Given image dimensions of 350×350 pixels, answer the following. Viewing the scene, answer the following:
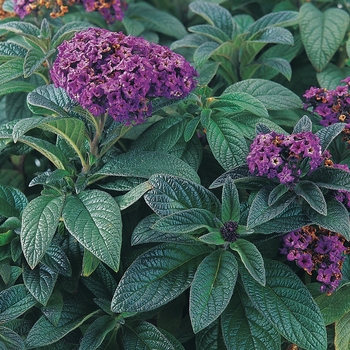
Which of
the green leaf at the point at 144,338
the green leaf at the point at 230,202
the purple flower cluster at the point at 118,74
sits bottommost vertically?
the green leaf at the point at 144,338

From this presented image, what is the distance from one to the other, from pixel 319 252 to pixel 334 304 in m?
0.14

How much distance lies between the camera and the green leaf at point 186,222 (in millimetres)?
1061

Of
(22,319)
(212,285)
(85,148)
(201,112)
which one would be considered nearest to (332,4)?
(201,112)

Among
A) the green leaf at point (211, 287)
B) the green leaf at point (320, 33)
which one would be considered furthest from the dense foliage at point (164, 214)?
the green leaf at point (320, 33)

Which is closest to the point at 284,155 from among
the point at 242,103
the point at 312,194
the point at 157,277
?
the point at 312,194

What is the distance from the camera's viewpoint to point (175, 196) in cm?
116

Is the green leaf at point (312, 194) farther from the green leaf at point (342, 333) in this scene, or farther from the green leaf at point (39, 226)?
the green leaf at point (39, 226)

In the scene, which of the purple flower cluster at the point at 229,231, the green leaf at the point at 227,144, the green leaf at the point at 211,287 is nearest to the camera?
the green leaf at the point at 211,287

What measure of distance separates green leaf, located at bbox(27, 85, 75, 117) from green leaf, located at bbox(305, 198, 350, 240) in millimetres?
540

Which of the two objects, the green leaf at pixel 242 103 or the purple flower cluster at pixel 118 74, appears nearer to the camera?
the purple flower cluster at pixel 118 74

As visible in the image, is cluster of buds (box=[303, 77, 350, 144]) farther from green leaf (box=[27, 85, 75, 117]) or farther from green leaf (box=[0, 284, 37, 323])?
green leaf (box=[0, 284, 37, 323])

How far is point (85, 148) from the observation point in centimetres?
131

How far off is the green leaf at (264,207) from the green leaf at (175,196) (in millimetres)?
101

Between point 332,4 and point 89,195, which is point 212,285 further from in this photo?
point 332,4
